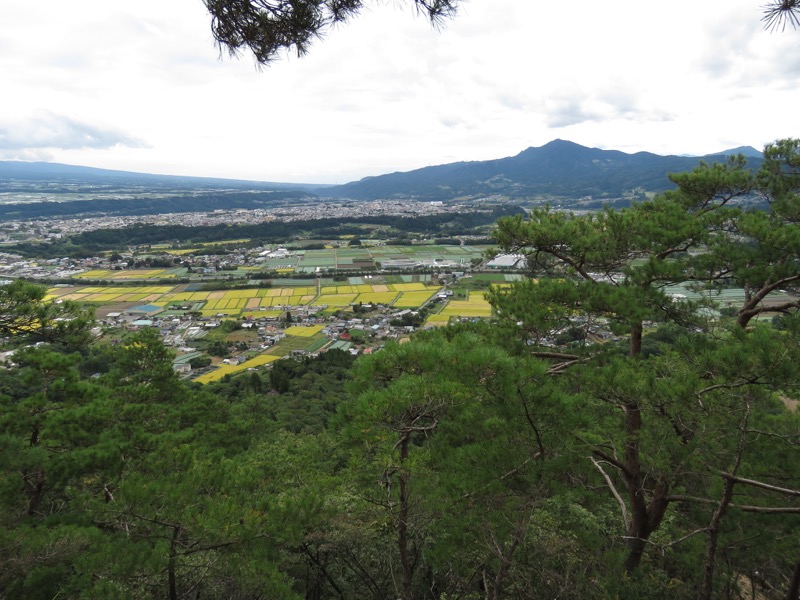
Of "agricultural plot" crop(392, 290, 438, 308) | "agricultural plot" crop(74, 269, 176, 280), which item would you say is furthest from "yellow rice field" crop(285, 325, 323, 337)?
"agricultural plot" crop(74, 269, 176, 280)

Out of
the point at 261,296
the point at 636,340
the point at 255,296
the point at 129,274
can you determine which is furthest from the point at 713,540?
the point at 129,274

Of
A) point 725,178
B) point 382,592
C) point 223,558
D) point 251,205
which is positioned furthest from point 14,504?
point 251,205

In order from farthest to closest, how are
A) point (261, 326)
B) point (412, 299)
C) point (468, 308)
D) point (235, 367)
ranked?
point (412, 299), point (468, 308), point (261, 326), point (235, 367)

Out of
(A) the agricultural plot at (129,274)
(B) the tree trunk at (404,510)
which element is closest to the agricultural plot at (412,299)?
(A) the agricultural plot at (129,274)

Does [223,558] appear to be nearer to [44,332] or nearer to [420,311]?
[44,332]

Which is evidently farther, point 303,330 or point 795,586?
point 303,330

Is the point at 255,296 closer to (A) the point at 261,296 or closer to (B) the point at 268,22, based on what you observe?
(A) the point at 261,296

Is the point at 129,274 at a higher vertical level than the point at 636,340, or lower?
lower

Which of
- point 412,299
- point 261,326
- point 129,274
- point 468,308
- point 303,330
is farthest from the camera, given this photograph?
point 129,274

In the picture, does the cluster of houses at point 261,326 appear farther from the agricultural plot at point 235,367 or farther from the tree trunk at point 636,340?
the tree trunk at point 636,340
